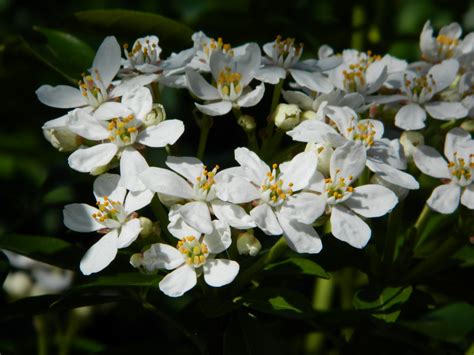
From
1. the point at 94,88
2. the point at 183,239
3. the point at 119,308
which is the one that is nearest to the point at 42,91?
the point at 94,88

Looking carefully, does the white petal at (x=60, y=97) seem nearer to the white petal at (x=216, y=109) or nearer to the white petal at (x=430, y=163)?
the white petal at (x=216, y=109)

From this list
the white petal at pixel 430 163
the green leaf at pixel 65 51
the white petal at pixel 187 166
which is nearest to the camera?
the white petal at pixel 187 166

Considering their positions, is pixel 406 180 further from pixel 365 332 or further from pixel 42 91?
pixel 42 91

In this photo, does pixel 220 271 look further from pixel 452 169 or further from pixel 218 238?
pixel 452 169

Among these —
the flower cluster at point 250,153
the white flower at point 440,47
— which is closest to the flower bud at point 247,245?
the flower cluster at point 250,153

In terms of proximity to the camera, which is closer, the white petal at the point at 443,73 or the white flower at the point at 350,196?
the white flower at the point at 350,196

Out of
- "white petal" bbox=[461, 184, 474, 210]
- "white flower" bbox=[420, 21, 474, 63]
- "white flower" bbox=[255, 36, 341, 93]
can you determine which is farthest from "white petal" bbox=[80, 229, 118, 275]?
"white flower" bbox=[420, 21, 474, 63]
